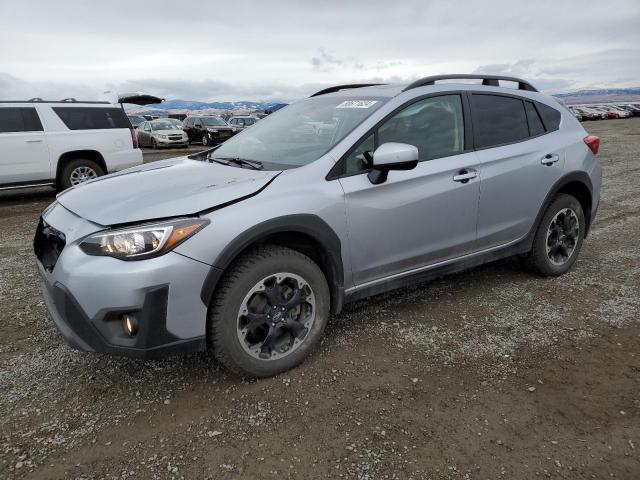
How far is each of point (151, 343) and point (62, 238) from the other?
779 millimetres

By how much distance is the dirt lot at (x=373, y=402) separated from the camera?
6.99ft

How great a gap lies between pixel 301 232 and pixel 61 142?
7615mm

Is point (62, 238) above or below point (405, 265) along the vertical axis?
above

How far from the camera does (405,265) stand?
3.19 metres

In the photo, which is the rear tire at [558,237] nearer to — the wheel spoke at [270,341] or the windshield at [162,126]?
the wheel spoke at [270,341]

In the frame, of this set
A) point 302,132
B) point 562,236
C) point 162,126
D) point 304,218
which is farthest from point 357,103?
point 162,126

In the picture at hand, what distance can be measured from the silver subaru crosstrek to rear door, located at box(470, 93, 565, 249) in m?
0.01

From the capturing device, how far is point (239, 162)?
315 centimetres

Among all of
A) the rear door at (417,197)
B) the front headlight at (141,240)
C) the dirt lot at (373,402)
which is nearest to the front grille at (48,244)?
the front headlight at (141,240)

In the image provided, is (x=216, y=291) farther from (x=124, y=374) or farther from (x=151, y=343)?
(x=124, y=374)

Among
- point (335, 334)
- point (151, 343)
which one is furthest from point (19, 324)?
point (335, 334)

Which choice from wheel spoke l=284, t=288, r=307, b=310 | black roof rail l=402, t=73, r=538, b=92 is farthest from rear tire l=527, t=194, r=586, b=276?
wheel spoke l=284, t=288, r=307, b=310

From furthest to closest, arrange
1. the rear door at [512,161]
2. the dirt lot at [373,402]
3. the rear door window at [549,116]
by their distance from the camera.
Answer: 1. the rear door window at [549,116]
2. the rear door at [512,161]
3. the dirt lot at [373,402]

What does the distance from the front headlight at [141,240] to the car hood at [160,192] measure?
0.07 metres
